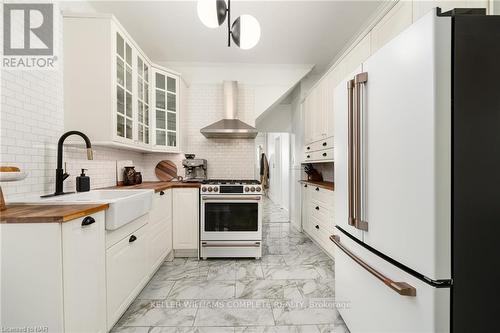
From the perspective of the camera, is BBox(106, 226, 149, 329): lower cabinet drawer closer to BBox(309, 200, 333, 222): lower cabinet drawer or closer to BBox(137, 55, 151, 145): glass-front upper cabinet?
BBox(137, 55, 151, 145): glass-front upper cabinet

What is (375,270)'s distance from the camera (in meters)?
Answer: 1.18

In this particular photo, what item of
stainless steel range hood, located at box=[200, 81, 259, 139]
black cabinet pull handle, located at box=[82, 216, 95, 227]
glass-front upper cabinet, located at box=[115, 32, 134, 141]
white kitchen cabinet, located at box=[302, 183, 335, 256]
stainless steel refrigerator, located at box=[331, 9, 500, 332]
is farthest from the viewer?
stainless steel range hood, located at box=[200, 81, 259, 139]

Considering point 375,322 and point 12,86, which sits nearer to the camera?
point 375,322

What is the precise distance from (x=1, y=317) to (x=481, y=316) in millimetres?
2095

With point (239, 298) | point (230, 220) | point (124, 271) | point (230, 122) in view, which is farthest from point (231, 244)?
point (230, 122)

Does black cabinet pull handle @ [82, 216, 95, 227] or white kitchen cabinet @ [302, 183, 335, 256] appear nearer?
black cabinet pull handle @ [82, 216, 95, 227]

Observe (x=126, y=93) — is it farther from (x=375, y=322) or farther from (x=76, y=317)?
(x=375, y=322)

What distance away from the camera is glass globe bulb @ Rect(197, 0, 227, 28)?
1.43 m

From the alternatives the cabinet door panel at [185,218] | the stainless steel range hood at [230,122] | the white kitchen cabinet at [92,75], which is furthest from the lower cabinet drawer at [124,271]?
the stainless steel range hood at [230,122]

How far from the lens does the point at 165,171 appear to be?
140 inches

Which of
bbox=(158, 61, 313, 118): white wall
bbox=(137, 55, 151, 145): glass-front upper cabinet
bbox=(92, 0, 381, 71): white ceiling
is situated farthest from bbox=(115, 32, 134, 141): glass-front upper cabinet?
bbox=(158, 61, 313, 118): white wall

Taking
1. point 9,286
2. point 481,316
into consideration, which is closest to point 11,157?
point 9,286

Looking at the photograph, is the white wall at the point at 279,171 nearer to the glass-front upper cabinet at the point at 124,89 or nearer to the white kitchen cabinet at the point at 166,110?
the white kitchen cabinet at the point at 166,110

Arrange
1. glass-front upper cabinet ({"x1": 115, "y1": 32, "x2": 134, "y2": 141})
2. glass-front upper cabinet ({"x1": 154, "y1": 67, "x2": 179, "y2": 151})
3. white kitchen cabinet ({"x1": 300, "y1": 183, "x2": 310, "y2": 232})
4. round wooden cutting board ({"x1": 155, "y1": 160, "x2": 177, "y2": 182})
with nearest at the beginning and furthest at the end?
glass-front upper cabinet ({"x1": 115, "y1": 32, "x2": 134, "y2": 141}) → glass-front upper cabinet ({"x1": 154, "y1": 67, "x2": 179, "y2": 151}) → round wooden cutting board ({"x1": 155, "y1": 160, "x2": 177, "y2": 182}) → white kitchen cabinet ({"x1": 300, "y1": 183, "x2": 310, "y2": 232})
